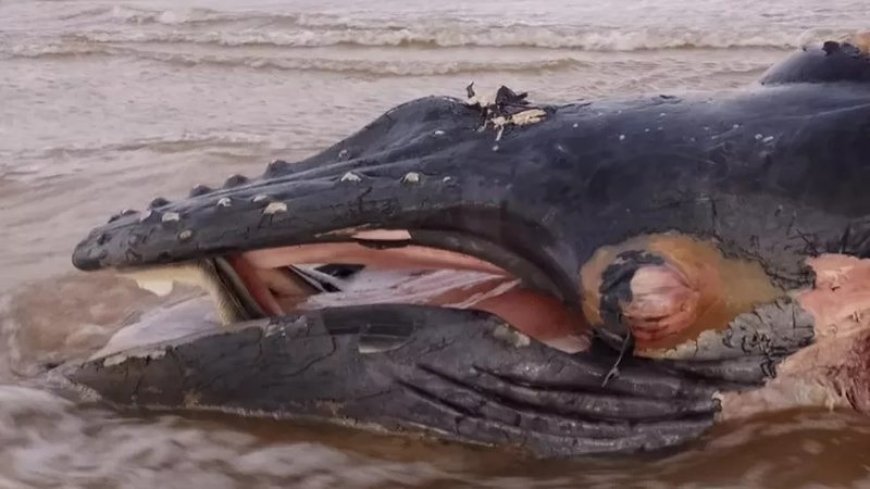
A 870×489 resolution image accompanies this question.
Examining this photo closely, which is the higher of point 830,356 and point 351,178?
point 351,178

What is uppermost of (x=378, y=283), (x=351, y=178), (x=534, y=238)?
(x=351, y=178)

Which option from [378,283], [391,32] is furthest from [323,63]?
[378,283]

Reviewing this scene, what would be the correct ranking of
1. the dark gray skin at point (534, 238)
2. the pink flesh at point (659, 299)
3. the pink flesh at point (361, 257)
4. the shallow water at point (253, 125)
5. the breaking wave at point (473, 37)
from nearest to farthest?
the pink flesh at point (659, 299) < the dark gray skin at point (534, 238) < the shallow water at point (253, 125) < the pink flesh at point (361, 257) < the breaking wave at point (473, 37)

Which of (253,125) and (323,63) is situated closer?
(253,125)

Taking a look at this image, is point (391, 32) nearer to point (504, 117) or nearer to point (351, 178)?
point (504, 117)

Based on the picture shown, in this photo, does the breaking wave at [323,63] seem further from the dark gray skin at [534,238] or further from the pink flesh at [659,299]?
the pink flesh at [659,299]

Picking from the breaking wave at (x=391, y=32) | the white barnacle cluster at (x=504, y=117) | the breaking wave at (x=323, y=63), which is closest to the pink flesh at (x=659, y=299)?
the white barnacle cluster at (x=504, y=117)

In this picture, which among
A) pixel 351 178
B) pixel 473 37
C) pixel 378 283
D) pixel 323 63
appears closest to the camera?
pixel 351 178

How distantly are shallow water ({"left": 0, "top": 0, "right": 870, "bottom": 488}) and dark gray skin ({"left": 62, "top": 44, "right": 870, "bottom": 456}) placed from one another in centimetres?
12

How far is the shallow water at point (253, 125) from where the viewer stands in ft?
11.8

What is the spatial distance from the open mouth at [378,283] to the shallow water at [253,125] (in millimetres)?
380

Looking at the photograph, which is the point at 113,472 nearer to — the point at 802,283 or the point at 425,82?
the point at 802,283

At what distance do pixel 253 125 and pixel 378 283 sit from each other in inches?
196

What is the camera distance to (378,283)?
13.4 feet
